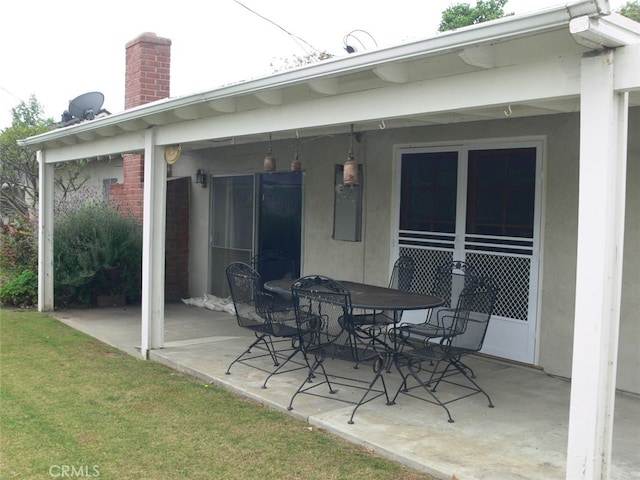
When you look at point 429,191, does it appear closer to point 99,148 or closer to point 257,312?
point 257,312

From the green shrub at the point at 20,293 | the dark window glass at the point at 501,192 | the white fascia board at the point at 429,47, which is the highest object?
the white fascia board at the point at 429,47

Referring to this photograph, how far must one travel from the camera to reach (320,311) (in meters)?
5.13

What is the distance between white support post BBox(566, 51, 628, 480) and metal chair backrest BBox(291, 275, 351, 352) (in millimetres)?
2074

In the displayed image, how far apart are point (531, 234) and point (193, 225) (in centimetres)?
632

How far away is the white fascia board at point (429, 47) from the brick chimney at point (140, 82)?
5.71m

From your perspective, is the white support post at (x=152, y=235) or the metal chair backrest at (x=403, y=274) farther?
the metal chair backrest at (x=403, y=274)

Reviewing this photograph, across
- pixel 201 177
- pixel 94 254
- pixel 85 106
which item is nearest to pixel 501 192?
pixel 201 177

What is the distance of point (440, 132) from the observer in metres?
6.68

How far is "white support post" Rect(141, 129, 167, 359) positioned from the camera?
6.64 m

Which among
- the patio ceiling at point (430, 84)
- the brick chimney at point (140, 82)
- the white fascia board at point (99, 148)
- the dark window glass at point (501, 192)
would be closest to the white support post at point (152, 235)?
the white fascia board at point (99, 148)

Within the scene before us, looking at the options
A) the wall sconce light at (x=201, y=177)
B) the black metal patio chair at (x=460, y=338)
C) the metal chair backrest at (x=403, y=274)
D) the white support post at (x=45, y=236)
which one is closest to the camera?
the black metal patio chair at (x=460, y=338)

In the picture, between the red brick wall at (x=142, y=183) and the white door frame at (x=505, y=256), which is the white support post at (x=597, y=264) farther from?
the red brick wall at (x=142, y=183)

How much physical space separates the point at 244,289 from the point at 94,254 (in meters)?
4.70

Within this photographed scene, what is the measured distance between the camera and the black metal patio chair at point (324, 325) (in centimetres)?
493
